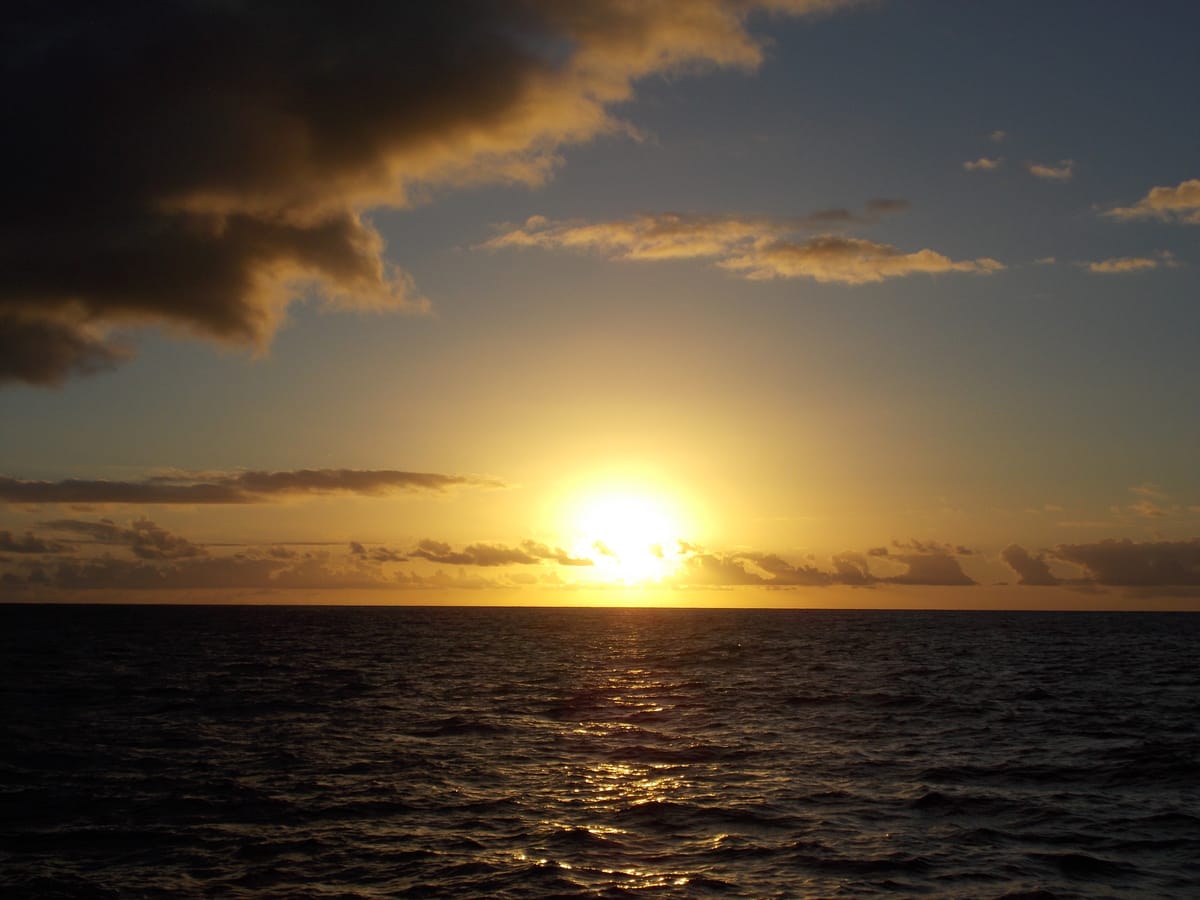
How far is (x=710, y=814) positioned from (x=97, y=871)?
1471 centimetres

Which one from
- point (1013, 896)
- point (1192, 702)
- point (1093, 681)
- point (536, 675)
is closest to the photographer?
point (1013, 896)

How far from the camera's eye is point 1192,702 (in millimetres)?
52000

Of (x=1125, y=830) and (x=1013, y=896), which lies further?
(x=1125, y=830)

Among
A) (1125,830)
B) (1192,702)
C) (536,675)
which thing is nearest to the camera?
(1125,830)

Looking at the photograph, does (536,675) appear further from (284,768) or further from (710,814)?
(710,814)

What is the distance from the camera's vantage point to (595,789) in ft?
94.9

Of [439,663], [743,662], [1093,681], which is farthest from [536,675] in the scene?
[1093,681]

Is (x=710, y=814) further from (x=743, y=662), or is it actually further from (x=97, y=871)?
(x=743, y=662)

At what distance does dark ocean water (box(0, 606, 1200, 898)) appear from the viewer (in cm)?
2083

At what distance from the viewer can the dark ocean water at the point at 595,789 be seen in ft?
68.3

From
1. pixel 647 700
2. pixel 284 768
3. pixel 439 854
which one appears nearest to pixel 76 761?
pixel 284 768

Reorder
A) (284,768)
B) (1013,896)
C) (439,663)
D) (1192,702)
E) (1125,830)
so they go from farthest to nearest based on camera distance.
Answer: (439,663) → (1192,702) → (284,768) → (1125,830) → (1013,896)

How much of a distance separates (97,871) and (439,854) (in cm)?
734

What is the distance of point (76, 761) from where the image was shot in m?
32.2
